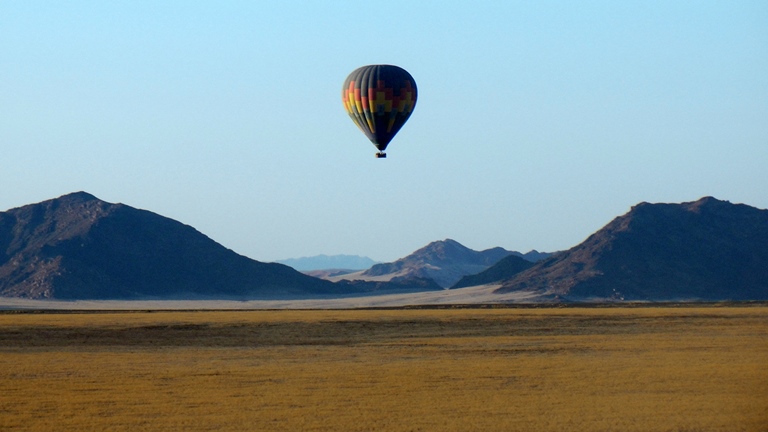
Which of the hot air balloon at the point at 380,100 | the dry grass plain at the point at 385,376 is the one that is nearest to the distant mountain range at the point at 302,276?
the hot air balloon at the point at 380,100

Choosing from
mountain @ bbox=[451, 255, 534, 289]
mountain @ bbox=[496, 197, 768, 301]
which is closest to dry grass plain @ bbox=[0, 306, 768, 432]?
mountain @ bbox=[496, 197, 768, 301]

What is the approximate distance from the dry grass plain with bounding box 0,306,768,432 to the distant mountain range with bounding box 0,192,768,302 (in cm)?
5384

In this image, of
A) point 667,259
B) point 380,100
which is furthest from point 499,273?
point 380,100

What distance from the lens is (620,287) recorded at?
10194cm

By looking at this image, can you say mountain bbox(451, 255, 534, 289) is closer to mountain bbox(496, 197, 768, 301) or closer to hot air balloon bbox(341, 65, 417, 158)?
mountain bbox(496, 197, 768, 301)

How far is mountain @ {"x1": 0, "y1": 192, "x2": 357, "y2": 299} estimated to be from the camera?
4345 inches

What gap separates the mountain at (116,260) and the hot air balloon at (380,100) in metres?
65.5

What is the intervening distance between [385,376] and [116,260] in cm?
9408

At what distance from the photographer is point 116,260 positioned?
117438 mm

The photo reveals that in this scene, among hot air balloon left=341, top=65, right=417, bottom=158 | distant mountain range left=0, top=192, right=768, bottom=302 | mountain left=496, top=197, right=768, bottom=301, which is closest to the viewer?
hot air balloon left=341, top=65, right=417, bottom=158

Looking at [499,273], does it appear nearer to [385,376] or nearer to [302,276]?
[302,276]

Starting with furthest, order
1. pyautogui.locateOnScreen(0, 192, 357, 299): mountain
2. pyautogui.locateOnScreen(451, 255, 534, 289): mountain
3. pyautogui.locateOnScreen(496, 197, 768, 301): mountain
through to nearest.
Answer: pyautogui.locateOnScreen(451, 255, 534, 289): mountain → pyautogui.locateOnScreen(0, 192, 357, 299): mountain → pyautogui.locateOnScreen(496, 197, 768, 301): mountain

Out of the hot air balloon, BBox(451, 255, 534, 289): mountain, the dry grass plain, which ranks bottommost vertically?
the dry grass plain

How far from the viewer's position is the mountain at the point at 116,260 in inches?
4345
